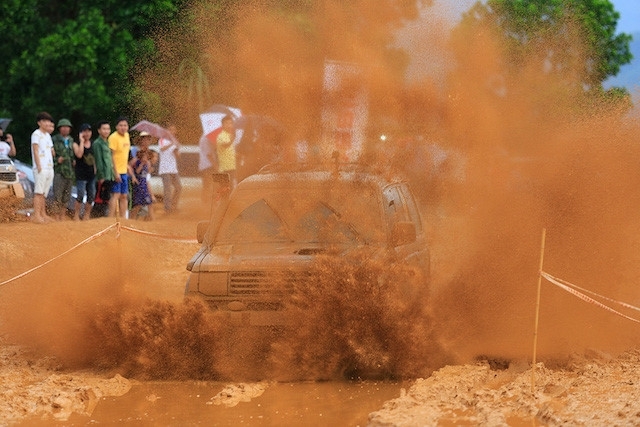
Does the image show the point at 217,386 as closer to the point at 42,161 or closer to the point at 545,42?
the point at 545,42

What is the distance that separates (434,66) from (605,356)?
204 inches

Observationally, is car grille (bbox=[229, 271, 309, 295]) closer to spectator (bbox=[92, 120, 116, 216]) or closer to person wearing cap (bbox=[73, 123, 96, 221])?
spectator (bbox=[92, 120, 116, 216])

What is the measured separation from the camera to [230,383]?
31.9ft

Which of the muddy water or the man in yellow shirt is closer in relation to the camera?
the muddy water

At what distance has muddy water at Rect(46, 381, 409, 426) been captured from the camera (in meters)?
8.40

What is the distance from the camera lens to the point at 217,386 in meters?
9.66

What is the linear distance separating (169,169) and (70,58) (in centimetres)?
1349

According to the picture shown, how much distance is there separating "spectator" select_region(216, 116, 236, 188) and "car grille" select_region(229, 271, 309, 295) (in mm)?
11086

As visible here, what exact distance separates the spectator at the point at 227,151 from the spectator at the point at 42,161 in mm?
3384

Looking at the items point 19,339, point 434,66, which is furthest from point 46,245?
point 434,66

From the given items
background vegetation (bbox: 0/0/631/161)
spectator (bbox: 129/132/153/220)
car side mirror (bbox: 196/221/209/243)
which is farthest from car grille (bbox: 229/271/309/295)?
spectator (bbox: 129/132/153/220)

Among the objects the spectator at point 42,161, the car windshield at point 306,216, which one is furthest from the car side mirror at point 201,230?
the spectator at point 42,161

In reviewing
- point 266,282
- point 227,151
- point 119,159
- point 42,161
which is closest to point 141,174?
point 119,159

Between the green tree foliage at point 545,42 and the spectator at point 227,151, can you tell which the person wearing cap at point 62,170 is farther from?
the green tree foliage at point 545,42
